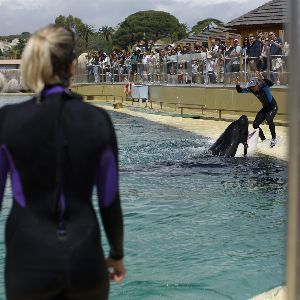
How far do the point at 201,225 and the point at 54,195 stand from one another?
5387mm

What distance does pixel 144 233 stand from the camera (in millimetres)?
7223

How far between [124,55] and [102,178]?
30.0 meters

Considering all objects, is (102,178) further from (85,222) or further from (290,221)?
(290,221)

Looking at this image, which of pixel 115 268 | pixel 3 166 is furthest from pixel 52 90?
pixel 115 268

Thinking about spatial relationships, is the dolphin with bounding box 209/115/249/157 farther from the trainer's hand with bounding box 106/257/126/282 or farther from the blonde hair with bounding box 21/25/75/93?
the blonde hair with bounding box 21/25/75/93

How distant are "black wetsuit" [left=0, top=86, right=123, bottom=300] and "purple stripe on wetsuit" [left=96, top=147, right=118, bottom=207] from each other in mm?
13

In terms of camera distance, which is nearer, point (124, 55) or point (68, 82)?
point (68, 82)

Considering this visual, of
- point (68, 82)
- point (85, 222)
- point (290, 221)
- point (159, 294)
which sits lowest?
point (159, 294)

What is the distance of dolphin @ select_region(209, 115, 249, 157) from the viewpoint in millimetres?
12977

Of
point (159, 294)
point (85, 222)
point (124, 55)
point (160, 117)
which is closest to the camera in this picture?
point (85, 222)

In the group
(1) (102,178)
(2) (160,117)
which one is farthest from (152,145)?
(1) (102,178)

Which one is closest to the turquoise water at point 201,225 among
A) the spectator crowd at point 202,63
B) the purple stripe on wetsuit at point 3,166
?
the purple stripe on wetsuit at point 3,166

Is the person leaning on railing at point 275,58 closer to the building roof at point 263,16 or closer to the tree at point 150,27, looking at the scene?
the building roof at point 263,16

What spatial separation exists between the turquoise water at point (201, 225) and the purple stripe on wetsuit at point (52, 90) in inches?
74.2
